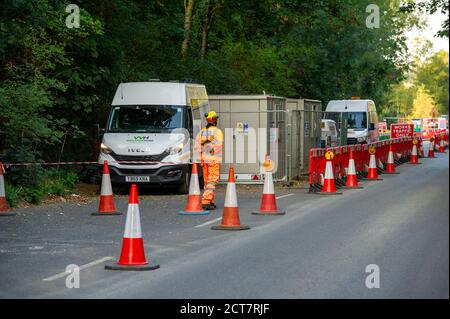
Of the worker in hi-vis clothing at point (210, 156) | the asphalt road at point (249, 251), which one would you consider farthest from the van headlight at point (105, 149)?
the worker in hi-vis clothing at point (210, 156)

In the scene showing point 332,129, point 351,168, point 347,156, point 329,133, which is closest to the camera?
point 351,168

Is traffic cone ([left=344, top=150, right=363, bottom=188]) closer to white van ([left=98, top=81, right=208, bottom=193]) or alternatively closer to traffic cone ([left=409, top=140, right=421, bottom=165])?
white van ([left=98, top=81, right=208, bottom=193])

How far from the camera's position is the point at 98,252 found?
13.5 m

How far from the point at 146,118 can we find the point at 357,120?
23.8 metres

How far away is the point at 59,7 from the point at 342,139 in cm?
1647

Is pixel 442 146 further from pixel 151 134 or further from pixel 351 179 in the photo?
pixel 151 134

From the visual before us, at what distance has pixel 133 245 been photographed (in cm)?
1188

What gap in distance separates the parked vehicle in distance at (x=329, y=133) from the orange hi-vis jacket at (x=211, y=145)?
15763 mm

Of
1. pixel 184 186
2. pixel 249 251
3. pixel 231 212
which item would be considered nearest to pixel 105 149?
pixel 184 186

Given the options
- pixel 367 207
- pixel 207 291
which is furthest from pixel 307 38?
pixel 207 291

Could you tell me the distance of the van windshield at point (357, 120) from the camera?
156 ft

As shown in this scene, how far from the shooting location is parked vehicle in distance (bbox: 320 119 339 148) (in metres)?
35.8

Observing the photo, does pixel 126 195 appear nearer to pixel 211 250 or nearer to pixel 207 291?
pixel 211 250

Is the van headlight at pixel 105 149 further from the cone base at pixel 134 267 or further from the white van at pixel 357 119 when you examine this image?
the white van at pixel 357 119
